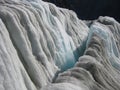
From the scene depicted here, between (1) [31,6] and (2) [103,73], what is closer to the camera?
(2) [103,73]

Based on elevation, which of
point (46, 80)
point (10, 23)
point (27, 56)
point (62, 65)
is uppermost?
point (10, 23)

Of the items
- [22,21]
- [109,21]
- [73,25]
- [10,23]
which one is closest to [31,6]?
[22,21]

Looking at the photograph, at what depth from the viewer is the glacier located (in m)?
4.18

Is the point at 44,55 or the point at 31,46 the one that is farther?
the point at 44,55

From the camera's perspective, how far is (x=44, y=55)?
5.34m

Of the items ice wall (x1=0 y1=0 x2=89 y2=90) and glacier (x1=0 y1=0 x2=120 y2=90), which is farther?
glacier (x1=0 y1=0 x2=120 y2=90)

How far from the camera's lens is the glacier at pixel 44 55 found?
13.7ft

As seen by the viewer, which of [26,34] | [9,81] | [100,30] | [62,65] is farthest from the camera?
[100,30]

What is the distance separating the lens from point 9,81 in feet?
12.6

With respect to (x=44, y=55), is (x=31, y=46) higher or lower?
higher

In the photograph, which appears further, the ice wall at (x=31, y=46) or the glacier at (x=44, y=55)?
the glacier at (x=44, y=55)

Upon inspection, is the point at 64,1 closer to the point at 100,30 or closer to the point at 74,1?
the point at 74,1

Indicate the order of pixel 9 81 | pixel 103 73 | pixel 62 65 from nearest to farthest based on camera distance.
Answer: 1. pixel 9 81
2. pixel 103 73
3. pixel 62 65

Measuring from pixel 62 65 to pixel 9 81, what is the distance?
2.36 meters
